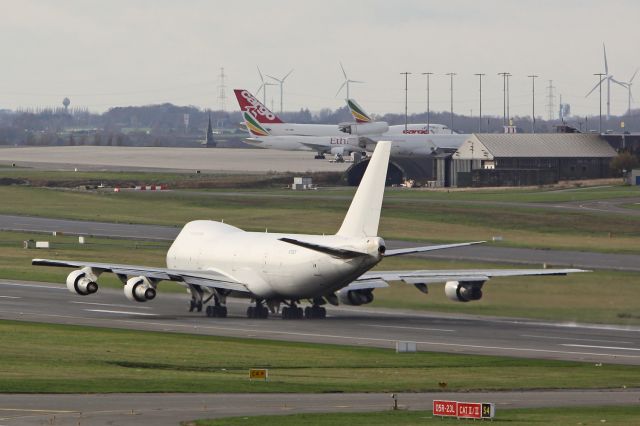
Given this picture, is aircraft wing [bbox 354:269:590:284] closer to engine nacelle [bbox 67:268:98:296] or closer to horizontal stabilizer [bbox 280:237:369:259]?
horizontal stabilizer [bbox 280:237:369:259]

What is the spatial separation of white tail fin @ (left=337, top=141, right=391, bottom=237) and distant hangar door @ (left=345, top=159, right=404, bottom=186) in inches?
4613

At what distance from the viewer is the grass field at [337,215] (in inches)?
4813

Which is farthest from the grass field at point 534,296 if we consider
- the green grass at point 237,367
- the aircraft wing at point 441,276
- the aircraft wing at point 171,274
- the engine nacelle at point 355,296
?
the green grass at point 237,367

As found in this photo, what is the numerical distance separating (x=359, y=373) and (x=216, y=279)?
934 inches

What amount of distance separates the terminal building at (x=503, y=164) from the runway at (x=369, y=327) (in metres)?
103

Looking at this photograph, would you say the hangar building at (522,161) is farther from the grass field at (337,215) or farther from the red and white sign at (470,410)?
the red and white sign at (470,410)

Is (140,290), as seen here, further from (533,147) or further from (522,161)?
(533,147)

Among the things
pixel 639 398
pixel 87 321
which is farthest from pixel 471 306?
pixel 639 398

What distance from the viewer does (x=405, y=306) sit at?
263 ft

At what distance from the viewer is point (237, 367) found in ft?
179

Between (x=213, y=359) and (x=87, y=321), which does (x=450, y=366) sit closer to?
(x=213, y=359)

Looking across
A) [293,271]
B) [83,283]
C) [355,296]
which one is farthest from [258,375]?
[355,296]

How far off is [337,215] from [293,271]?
6581 cm

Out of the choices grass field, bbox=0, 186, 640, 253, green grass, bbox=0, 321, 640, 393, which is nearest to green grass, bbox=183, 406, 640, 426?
green grass, bbox=0, 321, 640, 393
